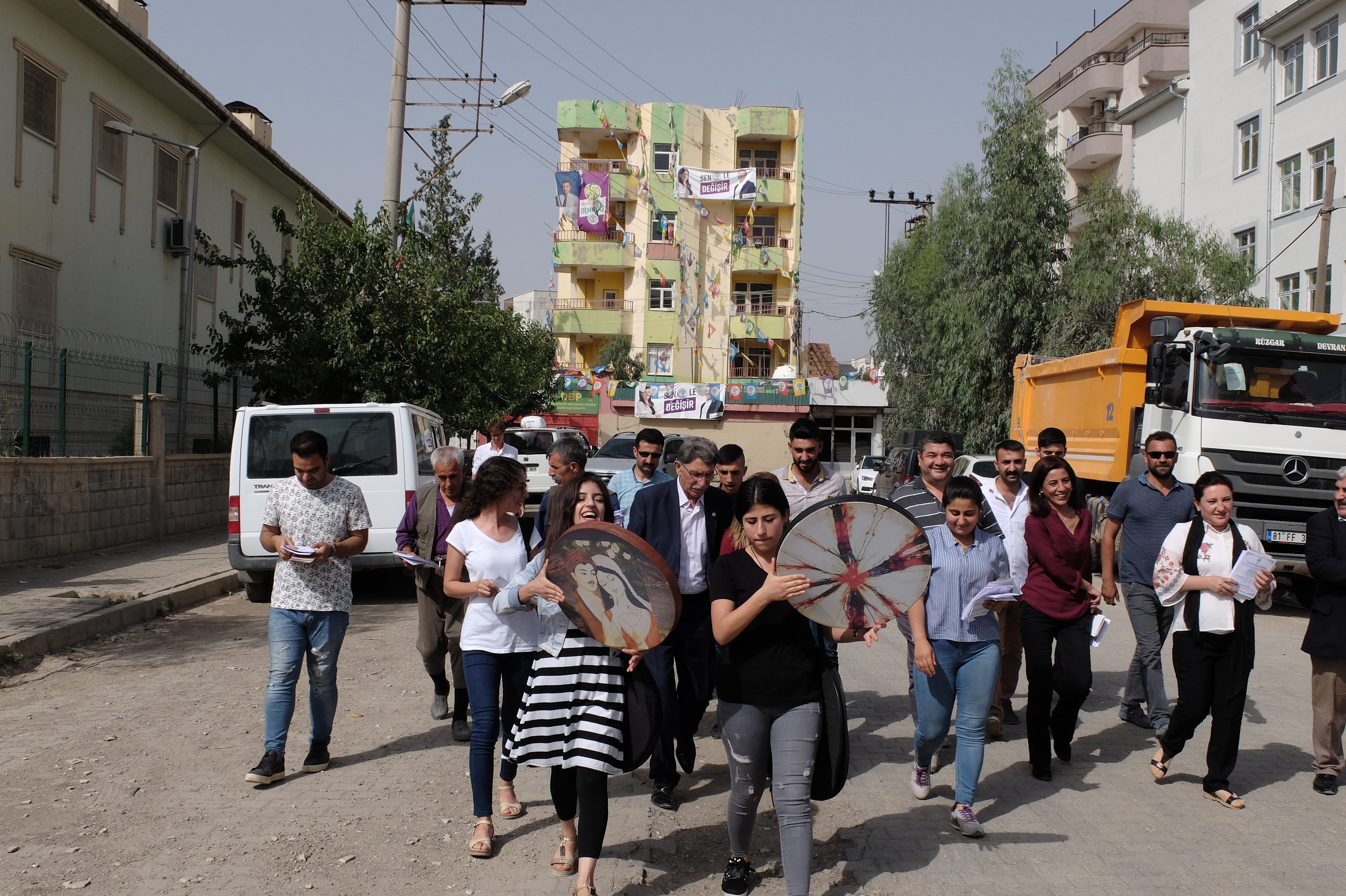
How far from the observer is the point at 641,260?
54.0 m

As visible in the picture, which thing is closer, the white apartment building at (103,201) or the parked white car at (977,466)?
the white apartment building at (103,201)

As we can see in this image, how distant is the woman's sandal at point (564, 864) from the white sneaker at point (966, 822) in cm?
179

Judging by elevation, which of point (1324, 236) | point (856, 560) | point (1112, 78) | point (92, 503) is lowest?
point (92, 503)

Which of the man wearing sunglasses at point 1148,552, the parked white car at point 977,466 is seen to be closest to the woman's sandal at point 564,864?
the man wearing sunglasses at point 1148,552

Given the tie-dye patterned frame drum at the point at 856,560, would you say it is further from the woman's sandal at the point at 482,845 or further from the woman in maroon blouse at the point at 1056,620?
the woman in maroon blouse at the point at 1056,620

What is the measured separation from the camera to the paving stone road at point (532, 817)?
4.46 m

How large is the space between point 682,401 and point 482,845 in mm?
42265

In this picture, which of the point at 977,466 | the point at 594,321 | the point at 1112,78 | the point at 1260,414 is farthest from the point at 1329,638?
the point at 594,321

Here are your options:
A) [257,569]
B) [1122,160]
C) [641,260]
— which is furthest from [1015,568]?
[641,260]

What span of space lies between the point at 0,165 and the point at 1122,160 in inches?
1427

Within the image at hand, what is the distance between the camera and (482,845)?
4.66 meters

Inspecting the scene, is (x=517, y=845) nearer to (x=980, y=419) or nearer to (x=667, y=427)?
(x=980, y=419)

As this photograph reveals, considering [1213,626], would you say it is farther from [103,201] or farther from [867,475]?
[867,475]

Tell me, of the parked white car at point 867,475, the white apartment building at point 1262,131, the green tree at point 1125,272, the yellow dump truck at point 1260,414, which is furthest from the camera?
the parked white car at point 867,475
